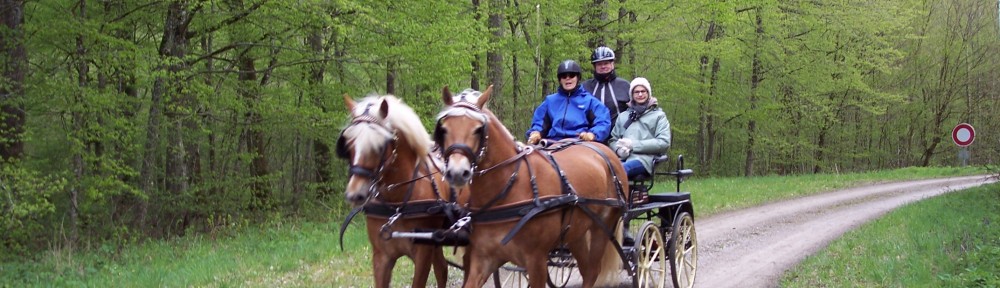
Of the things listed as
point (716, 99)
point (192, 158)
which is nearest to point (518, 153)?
point (192, 158)

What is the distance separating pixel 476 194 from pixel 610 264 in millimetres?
1850

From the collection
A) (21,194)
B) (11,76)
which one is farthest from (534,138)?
(11,76)

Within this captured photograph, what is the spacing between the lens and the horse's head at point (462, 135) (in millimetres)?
4125

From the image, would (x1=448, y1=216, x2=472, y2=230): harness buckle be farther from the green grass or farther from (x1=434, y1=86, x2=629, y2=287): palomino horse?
the green grass

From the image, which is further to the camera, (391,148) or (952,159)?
(952,159)

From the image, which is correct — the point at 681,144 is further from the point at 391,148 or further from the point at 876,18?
the point at 391,148

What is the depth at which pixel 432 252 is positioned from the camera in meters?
5.29

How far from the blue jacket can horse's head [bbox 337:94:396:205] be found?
203 cm

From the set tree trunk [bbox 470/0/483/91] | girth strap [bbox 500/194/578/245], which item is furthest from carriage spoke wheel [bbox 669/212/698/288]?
tree trunk [bbox 470/0/483/91]

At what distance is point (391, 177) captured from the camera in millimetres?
5059

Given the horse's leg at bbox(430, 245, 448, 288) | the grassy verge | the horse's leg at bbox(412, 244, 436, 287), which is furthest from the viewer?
the grassy verge

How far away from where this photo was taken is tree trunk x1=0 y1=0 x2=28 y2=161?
10859 millimetres

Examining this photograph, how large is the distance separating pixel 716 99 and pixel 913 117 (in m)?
13.9

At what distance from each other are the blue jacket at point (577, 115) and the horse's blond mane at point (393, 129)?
1.82 metres
